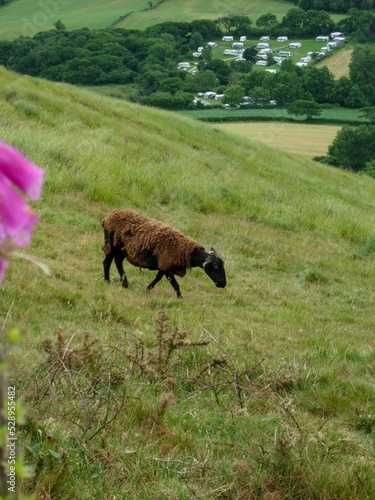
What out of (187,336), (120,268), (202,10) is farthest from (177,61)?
(187,336)

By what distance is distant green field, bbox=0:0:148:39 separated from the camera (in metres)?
69.8

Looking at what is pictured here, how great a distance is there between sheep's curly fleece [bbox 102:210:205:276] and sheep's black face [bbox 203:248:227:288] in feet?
1.08

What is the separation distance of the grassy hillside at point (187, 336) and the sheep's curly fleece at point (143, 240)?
1.70ft

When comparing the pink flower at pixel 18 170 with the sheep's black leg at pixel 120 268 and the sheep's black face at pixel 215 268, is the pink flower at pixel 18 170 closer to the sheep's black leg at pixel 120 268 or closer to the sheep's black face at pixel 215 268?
the sheep's black leg at pixel 120 268

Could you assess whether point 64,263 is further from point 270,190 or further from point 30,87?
point 30,87

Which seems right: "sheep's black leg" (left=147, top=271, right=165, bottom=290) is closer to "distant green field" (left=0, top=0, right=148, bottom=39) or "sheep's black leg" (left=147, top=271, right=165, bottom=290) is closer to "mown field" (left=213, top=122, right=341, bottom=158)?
"mown field" (left=213, top=122, right=341, bottom=158)

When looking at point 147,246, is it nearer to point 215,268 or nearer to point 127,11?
point 215,268

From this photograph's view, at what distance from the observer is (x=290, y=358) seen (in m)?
7.80

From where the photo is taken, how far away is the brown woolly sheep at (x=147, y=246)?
10.1 meters

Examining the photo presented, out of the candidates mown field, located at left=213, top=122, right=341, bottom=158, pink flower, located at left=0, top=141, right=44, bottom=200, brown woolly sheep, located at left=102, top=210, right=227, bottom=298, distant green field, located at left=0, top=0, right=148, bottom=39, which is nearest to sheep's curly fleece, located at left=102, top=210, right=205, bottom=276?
brown woolly sheep, located at left=102, top=210, right=227, bottom=298

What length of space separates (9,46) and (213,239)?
46132 mm

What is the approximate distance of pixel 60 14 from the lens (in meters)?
98.8

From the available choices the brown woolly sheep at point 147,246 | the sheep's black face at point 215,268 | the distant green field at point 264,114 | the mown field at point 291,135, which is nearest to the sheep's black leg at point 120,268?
the brown woolly sheep at point 147,246

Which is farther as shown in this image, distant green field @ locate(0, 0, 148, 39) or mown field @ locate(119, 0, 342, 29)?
mown field @ locate(119, 0, 342, 29)
